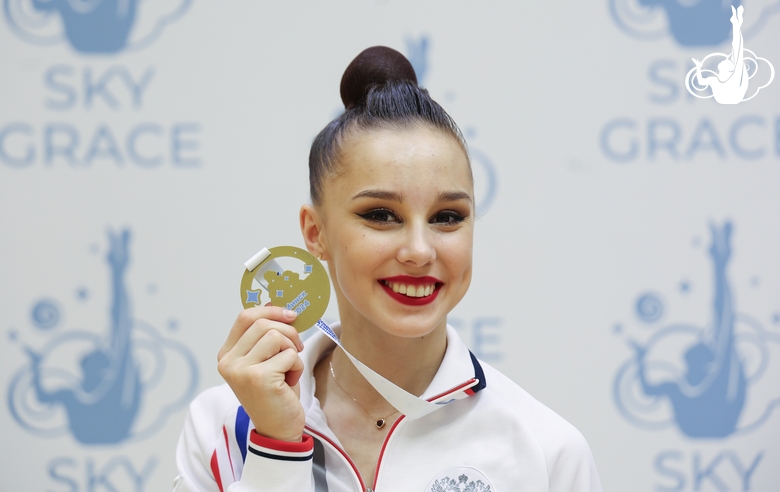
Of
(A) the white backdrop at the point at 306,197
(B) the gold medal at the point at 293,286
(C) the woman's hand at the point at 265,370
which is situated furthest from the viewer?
(A) the white backdrop at the point at 306,197

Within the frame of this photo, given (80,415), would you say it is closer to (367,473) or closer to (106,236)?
(106,236)

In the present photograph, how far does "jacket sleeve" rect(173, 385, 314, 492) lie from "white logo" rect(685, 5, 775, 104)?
5.24 feet

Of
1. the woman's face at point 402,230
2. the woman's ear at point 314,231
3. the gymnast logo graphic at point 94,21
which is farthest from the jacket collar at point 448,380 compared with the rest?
the gymnast logo graphic at point 94,21

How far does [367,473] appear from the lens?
4.61 feet

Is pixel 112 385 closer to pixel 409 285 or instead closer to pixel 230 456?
pixel 230 456

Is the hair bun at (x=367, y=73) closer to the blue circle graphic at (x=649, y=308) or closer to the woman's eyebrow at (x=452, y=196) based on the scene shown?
the woman's eyebrow at (x=452, y=196)

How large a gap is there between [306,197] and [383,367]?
0.87 m

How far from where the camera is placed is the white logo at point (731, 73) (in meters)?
2.26

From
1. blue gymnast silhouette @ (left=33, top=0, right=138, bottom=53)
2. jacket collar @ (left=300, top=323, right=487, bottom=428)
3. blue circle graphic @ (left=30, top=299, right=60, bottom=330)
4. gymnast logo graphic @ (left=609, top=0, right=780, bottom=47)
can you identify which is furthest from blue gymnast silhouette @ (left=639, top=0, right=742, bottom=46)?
blue circle graphic @ (left=30, top=299, right=60, bottom=330)

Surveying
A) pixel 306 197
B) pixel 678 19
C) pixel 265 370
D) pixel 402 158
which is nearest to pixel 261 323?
pixel 265 370

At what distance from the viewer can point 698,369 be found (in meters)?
2.26

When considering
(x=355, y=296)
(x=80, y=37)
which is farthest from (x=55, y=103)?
→ (x=355, y=296)

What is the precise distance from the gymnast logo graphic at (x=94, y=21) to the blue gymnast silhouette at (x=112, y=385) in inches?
22.1

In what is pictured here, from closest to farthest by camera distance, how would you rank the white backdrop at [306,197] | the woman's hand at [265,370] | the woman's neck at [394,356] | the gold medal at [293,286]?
the woman's hand at [265,370] → the gold medal at [293,286] → the woman's neck at [394,356] → the white backdrop at [306,197]
